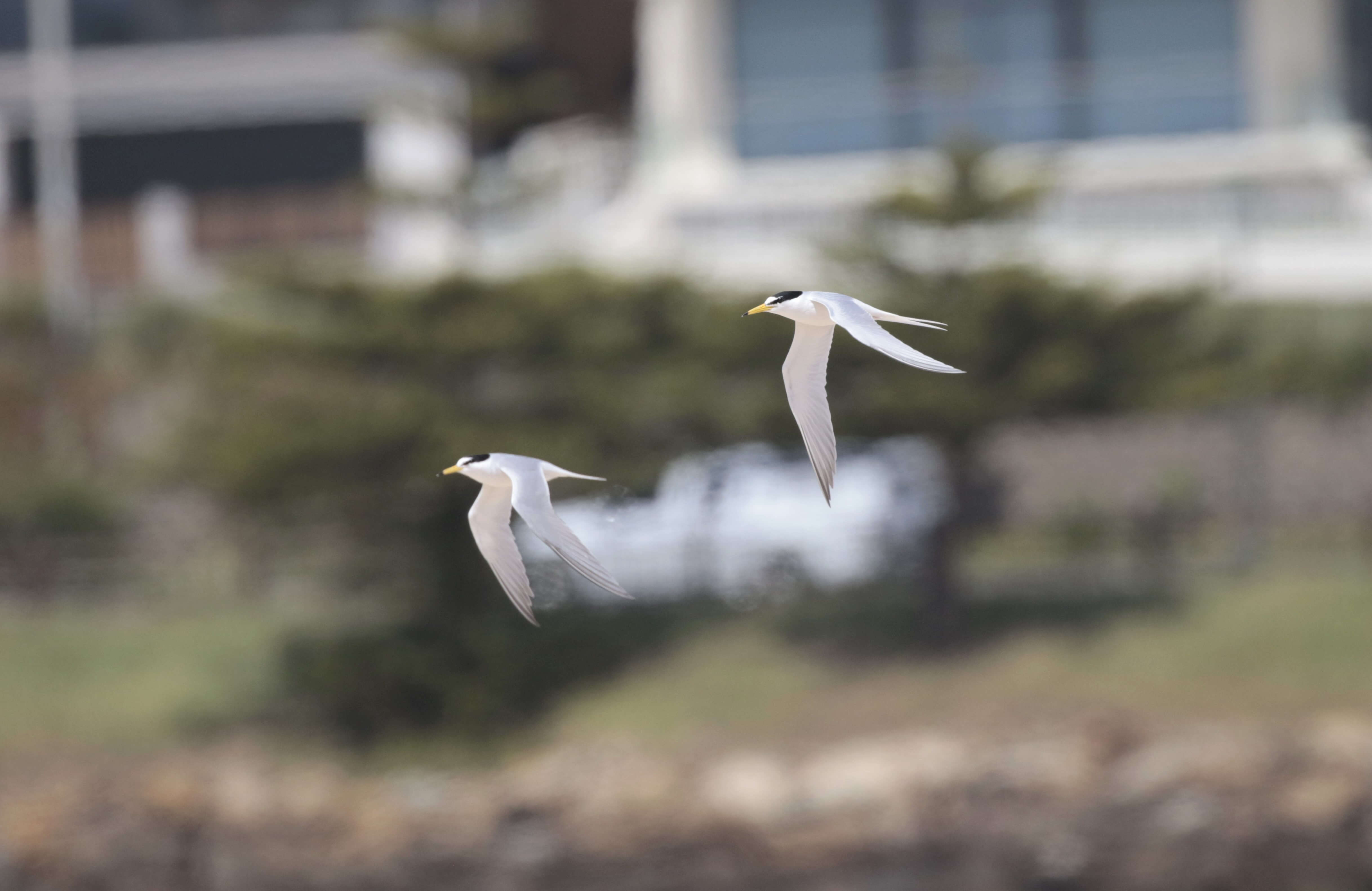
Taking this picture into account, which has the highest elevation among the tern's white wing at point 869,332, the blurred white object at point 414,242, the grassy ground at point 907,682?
the blurred white object at point 414,242

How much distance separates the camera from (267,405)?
61.8 feet

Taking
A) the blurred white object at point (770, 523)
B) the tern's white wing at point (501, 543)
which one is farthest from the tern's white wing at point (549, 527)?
the blurred white object at point (770, 523)

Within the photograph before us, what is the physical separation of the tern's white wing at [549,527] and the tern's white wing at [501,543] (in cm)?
15

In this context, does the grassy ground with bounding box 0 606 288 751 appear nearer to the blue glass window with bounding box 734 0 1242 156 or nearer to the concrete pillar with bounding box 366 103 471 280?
the concrete pillar with bounding box 366 103 471 280

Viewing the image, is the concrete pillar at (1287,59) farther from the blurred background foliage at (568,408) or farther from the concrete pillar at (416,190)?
the concrete pillar at (416,190)

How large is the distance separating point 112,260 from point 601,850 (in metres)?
14.7

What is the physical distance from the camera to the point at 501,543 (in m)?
3.96

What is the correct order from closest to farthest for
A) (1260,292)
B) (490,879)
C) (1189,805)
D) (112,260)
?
(1189,805), (490,879), (1260,292), (112,260)

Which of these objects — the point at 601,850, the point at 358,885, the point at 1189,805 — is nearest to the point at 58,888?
the point at 358,885

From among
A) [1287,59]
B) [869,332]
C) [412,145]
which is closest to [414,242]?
[412,145]

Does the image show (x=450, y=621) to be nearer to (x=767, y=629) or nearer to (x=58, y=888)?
(x=767, y=629)

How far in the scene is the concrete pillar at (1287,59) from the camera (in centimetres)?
2291

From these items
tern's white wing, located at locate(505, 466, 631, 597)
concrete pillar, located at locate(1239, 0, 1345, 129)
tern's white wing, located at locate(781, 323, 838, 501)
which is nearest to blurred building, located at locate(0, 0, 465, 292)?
concrete pillar, located at locate(1239, 0, 1345, 129)

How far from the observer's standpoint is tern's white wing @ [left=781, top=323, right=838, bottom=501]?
362cm
